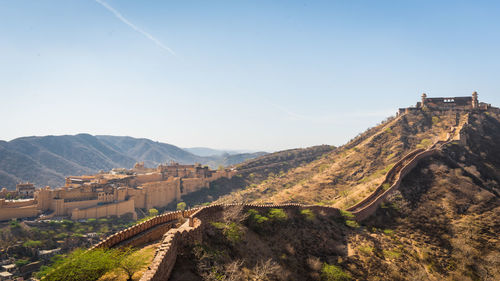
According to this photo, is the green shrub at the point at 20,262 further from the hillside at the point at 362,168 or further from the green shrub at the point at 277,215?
the green shrub at the point at 277,215

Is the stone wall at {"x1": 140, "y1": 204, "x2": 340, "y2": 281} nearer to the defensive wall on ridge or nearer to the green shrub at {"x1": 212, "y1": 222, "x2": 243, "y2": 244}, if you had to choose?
the defensive wall on ridge

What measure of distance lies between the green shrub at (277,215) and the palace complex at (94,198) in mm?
36690

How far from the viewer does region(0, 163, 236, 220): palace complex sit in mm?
46281

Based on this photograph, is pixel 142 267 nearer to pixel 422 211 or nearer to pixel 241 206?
pixel 241 206

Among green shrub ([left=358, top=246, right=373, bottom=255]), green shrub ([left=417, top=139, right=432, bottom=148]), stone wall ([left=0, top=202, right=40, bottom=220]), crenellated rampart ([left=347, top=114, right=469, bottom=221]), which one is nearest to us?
green shrub ([left=358, top=246, right=373, bottom=255])

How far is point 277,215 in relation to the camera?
22.7m

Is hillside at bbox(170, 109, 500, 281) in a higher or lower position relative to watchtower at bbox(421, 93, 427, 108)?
lower

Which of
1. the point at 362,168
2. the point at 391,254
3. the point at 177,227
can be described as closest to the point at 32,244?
the point at 177,227

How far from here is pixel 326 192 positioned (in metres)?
40.8

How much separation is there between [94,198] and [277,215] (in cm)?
4082

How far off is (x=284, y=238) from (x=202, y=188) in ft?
167

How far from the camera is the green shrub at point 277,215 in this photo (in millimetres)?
22516

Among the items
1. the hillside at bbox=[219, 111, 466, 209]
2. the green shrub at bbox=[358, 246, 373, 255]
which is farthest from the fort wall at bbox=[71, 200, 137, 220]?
the green shrub at bbox=[358, 246, 373, 255]

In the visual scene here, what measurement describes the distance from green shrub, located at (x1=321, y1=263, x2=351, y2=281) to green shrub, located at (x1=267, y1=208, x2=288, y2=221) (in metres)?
4.54
